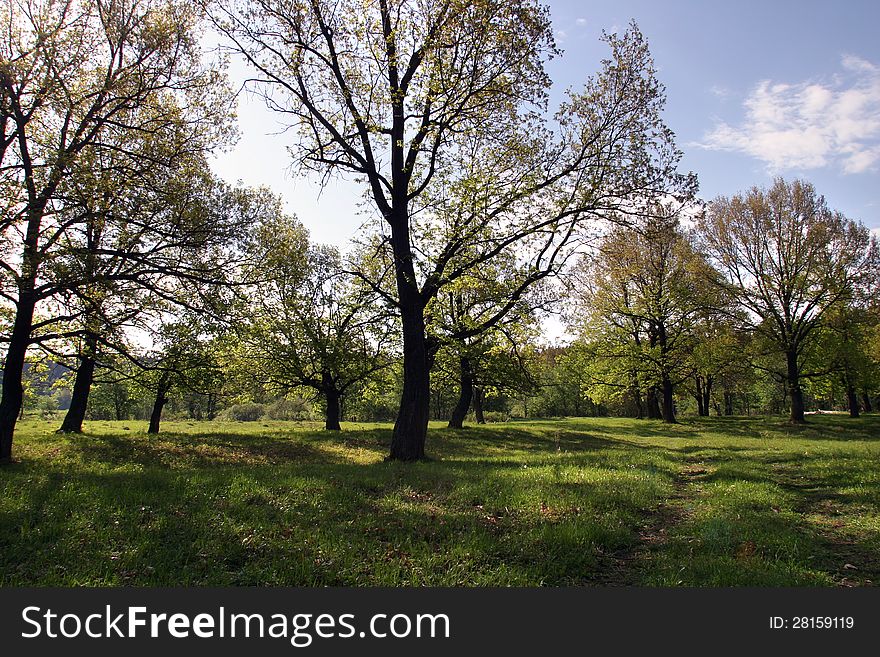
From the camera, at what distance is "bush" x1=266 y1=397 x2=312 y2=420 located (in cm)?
6356

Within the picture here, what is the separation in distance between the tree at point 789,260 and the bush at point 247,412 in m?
61.3

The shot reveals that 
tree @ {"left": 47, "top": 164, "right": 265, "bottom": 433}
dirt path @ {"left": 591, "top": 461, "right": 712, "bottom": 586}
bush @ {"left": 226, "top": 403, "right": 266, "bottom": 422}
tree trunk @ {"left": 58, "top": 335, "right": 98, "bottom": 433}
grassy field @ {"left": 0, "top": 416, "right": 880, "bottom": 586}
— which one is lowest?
bush @ {"left": 226, "top": 403, "right": 266, "bottom": 422}

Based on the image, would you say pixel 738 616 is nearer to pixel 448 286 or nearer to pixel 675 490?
pixel 675 490

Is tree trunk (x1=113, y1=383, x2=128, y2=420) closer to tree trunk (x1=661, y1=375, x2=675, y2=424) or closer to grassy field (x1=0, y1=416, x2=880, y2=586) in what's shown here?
grassy field (x1=0, y1=416, x2=880, y2=586)

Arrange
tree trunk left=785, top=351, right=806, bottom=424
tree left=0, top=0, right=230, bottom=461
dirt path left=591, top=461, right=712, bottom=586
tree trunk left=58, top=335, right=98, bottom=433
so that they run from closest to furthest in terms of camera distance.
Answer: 1. dirt path left=591, top=461, right=712, bottom=586
2. tree left=0, top=0, right=230, bottom=461
3. tree trunk left=58, top=335, right=98, bottom=433
4. tree trunk left=785, top=351, right=806, bottom=424

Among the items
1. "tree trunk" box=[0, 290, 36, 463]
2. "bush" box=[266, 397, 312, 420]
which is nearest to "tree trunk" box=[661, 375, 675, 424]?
"tree trunk" box=[0, 290, 36, 463]

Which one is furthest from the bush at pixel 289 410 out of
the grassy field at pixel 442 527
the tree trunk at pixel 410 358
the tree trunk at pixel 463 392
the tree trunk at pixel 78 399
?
the grassy field at pixel 442 527

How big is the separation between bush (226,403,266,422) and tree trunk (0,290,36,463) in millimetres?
56740

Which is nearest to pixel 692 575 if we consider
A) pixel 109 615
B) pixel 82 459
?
Result: pixel 109 615

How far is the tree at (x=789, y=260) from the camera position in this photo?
32.2m

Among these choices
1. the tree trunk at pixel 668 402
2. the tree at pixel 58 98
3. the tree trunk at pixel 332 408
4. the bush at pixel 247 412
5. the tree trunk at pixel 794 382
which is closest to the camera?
the tree at pixel 58 98

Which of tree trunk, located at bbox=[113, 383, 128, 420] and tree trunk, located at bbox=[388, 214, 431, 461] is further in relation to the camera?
tree trunk, located at bbox=[113, 383, 128, 420]

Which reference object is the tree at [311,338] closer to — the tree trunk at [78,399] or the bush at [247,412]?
the tree trunk at [78,399]

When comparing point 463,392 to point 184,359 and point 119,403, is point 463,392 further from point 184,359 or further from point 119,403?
point 119,403
